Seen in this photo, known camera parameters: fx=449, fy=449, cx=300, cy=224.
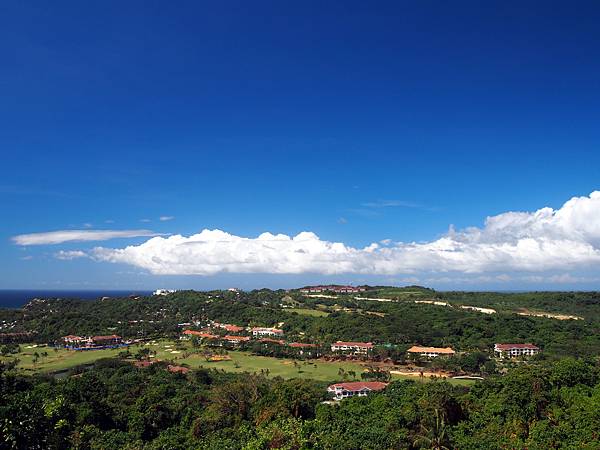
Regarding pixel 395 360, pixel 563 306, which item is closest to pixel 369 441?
pixel 395 360

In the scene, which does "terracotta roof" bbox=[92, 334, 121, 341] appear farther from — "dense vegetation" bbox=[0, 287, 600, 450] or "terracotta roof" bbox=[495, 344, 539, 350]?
"terracotta roof" bbox=[495, 344, 539, 350]

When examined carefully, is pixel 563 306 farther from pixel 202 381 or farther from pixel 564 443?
pixel 564 443

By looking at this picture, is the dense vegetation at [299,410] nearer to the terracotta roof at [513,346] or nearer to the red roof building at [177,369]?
the red roof building at [177,369]

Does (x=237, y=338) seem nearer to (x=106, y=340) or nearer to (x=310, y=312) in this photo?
(x=106, y=340)

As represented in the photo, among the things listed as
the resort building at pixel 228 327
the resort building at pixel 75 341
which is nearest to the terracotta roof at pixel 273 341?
the resort building at pixel 228 327

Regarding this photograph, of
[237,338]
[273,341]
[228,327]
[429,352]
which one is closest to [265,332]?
[237,338]

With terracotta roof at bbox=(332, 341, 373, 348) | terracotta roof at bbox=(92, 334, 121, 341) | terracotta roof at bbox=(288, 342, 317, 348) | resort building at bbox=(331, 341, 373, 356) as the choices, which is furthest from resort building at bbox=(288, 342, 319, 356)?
terracotta roof at bbox=(92, 334, 121, 341)
